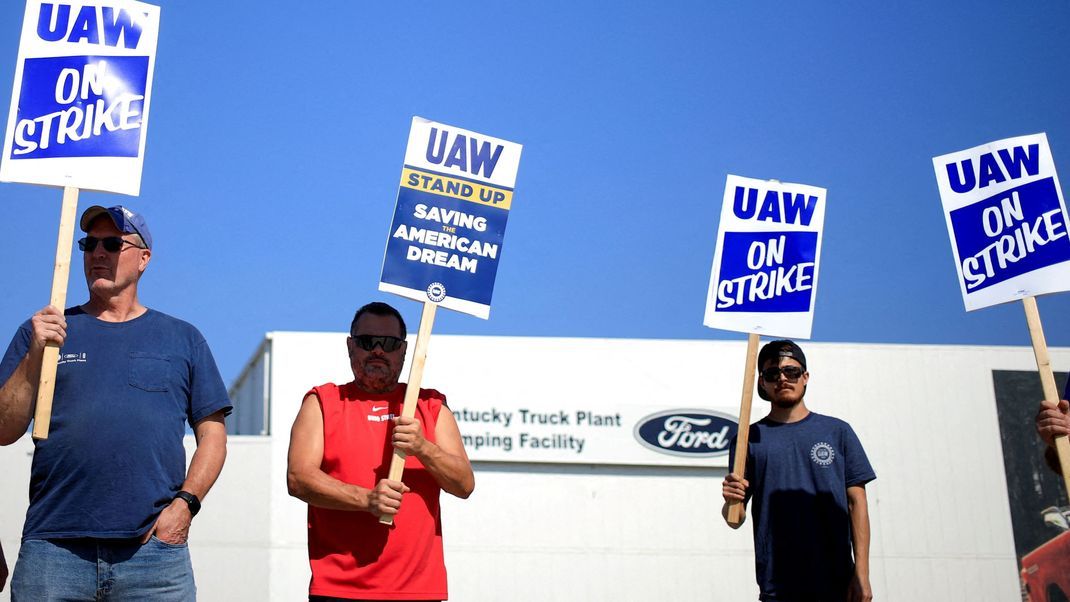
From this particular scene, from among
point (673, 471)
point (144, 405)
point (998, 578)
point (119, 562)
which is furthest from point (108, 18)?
point (998, 578)

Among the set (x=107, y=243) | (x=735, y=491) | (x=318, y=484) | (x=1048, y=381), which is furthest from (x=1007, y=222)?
(x=107, y=243)

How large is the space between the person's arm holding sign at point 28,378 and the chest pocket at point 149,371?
0.34m

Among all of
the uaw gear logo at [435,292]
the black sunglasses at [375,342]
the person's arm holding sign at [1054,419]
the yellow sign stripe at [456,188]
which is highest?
the yellow sign stripe at [456,188]

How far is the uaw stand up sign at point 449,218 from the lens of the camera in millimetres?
5445

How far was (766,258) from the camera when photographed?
6.82 m

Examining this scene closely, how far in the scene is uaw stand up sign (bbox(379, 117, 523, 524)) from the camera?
5.45 metres

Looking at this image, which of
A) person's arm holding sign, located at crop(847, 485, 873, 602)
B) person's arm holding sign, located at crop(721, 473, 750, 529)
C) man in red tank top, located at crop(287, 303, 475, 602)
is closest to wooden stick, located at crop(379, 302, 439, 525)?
man in red tank top, located at crop(287, 303, 475, 602)

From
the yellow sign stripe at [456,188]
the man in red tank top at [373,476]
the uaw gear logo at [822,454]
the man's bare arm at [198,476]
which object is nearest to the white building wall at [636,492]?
the uaw gear logo at [822,454]

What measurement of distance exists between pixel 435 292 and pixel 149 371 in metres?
1.41

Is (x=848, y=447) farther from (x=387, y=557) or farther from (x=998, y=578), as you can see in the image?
(x=998, y=578)

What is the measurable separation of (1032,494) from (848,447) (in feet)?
50.3

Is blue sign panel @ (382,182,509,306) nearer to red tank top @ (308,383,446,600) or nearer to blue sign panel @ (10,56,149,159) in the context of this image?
red tank top @ (308,383,446,600)

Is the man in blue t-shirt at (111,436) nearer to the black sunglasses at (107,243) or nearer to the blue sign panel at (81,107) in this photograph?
the black sunglasses at (107,243)

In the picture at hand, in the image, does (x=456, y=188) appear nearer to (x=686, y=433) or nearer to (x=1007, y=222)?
(x=1007, y=222)
